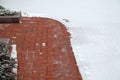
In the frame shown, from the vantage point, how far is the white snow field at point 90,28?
4.19 metres

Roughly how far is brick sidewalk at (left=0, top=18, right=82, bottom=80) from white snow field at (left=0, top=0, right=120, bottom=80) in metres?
0.16

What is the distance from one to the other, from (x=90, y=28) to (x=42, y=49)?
126 centimetres

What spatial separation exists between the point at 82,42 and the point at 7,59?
1481 mm

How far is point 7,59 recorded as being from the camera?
394 cm

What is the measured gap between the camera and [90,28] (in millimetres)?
5422

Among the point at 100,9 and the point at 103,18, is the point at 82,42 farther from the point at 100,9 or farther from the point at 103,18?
the point at 100,9

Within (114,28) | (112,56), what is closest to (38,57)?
(112,56)

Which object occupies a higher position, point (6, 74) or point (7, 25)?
point (6, 74)

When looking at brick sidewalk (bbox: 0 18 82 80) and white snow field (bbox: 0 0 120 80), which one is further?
white snow field (bbox: 0 0 120 80)

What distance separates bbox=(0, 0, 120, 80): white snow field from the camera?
4.19 metres

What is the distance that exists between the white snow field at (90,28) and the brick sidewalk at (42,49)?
6.4 inches

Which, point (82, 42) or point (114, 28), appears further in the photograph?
point (114, 28)

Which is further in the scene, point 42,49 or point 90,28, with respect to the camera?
point 90,28

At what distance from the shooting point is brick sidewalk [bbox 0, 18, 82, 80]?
Answer: 4.00 m
